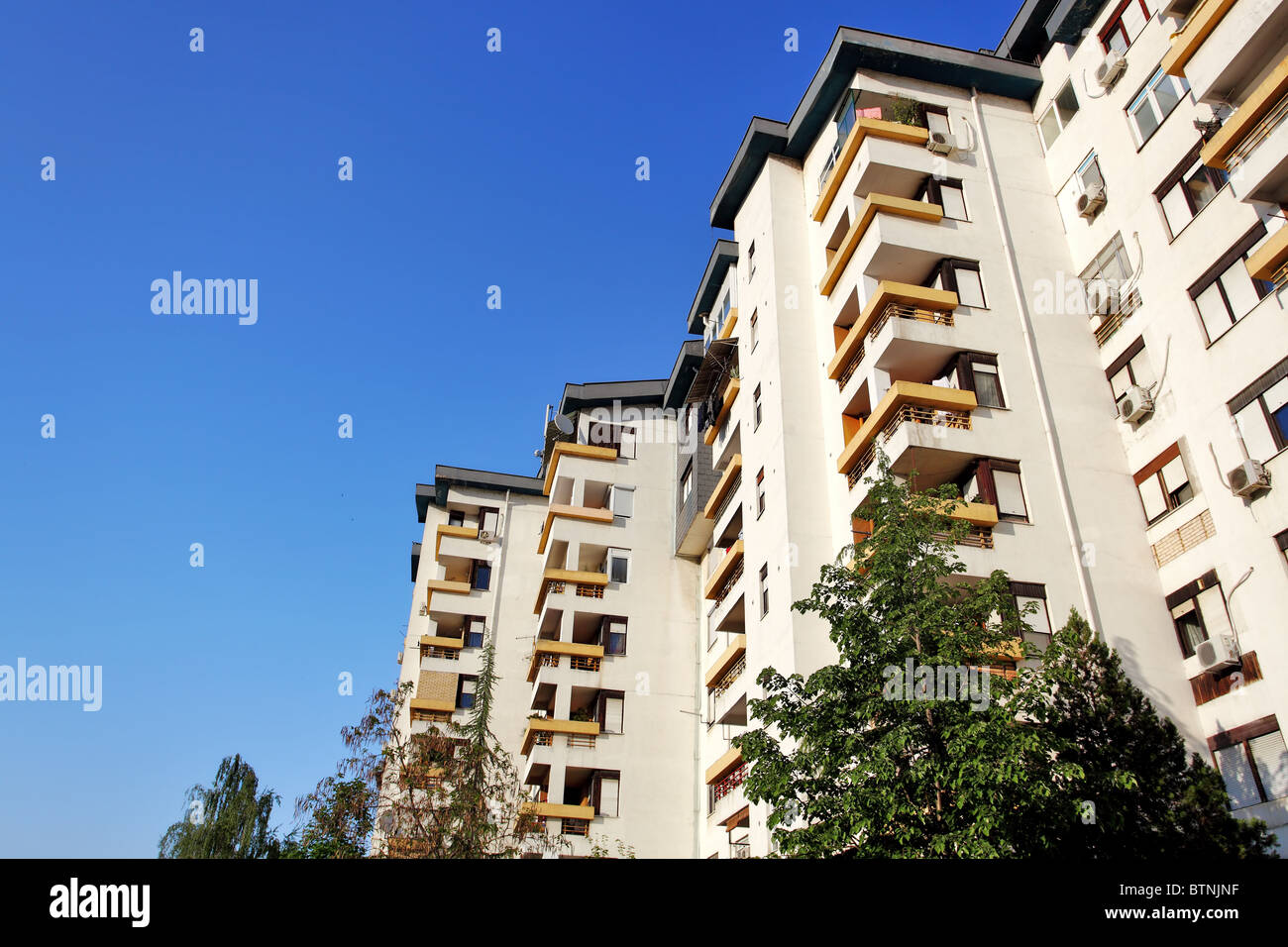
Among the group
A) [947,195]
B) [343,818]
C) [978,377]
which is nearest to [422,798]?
[343,818]

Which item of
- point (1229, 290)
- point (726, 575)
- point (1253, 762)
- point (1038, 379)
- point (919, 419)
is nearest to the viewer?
point (1253, 762)

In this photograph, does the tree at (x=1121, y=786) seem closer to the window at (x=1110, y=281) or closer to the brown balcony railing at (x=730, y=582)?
the window at (x=1110, y=281)

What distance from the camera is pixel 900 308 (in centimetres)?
2755

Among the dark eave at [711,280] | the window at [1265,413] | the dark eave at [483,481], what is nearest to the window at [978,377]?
the window at [1265,413]

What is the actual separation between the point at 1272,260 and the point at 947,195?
11235 mm

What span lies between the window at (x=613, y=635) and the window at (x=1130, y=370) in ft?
73.5

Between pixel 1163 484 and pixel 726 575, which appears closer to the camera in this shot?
pixel 1163 484

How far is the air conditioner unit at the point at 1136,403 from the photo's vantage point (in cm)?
2436

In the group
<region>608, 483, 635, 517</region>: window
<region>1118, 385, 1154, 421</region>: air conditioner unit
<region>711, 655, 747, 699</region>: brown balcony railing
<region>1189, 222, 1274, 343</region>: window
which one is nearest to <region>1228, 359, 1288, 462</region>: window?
<region>1189, 222, 1274, 343</region>: window

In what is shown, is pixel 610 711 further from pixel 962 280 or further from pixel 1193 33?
pixel 1193 33

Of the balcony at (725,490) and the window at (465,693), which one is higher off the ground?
the balcony at (725,490)

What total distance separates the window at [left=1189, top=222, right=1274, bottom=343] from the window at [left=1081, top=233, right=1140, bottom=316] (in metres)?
2.62

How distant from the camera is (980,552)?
23219mm
